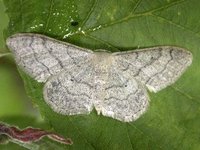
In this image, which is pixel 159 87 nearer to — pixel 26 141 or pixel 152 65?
pixel 152 65

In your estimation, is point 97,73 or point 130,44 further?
point 97,73

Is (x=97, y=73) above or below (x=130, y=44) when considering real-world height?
below

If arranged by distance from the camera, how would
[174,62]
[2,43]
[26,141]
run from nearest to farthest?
[26,141] < [174,62] < [2,43]

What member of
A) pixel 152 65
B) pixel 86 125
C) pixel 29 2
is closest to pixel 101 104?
pixel 86 125

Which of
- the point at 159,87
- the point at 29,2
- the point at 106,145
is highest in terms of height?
the point at 29,2
